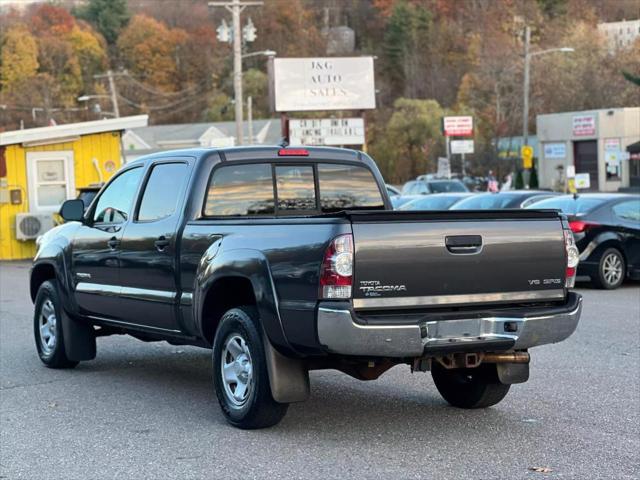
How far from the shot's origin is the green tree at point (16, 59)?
3804 inches

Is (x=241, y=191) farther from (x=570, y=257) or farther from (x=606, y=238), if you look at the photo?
(x=606, y=238)

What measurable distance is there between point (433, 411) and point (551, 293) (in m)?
1.43

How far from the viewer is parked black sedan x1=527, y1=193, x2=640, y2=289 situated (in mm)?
17188

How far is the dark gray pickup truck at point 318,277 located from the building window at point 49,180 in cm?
1946

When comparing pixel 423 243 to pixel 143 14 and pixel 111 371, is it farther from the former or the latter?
pixel 143 14


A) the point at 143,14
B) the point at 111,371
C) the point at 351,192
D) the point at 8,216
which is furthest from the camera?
the point at 143,14

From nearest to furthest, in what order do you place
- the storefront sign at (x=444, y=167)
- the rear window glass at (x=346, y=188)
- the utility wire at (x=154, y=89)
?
1. the rear window glass at (x=346, y=188)
2. the storefront sign at (x=444, y=167)
3. the utility wire at (x=154, y=89)

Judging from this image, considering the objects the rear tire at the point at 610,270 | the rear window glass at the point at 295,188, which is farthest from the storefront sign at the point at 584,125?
the rear window glass at the point at 295,188

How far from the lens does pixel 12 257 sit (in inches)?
1107

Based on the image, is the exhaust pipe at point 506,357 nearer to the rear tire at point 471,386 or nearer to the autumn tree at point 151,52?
the rear tire at point 471,386

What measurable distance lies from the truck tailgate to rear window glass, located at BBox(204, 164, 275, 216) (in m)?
2.03

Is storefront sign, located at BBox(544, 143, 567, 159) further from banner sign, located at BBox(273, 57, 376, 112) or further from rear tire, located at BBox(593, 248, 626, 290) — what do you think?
rear tire, located at BBox(593, 248, 626, 290)

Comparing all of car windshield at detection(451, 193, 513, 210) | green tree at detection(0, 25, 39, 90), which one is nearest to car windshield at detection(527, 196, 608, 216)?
car windshield at detection(451, 193, 513, 210)

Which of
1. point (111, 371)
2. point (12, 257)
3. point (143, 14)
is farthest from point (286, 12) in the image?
point (111, 371)
